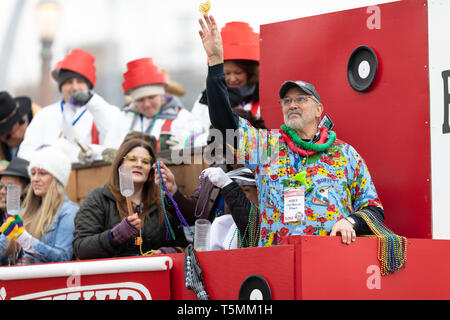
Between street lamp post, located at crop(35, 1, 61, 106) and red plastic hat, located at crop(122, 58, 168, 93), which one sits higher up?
street lamp post, located at crop(35, 1, 61, 106)

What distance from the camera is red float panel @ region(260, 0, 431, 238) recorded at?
18.2 ft

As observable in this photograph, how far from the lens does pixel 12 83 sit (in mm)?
14195

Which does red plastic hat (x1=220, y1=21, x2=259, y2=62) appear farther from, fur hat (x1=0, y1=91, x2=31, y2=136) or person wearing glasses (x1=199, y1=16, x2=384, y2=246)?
fur hat (x1=0, y1=91, x2=31, y2=136)

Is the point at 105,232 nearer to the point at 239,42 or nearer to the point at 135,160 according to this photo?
the point at 135,160

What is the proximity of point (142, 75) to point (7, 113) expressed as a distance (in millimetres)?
1717

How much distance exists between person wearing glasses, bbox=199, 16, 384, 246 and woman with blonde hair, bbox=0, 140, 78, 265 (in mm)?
2092

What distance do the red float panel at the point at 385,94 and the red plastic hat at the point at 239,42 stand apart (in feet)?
2.31

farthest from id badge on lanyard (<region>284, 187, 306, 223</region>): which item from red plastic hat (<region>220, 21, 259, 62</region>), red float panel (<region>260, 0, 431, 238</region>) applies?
red plastic hat (<region>220, 21, 259, 62</region>)

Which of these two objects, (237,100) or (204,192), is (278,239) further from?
(237,100)

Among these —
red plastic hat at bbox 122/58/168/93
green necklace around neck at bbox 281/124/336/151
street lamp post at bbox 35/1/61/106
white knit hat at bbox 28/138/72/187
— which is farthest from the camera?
street lamp post at bbox 35/1/61/106

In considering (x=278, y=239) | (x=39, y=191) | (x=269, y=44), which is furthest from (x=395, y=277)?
(x=39, y=191)

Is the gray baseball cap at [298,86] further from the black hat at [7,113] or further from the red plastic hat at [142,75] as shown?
Result: the black hat at [7,113]

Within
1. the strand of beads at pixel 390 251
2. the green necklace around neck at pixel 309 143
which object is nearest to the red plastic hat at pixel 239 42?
the green necklace around neck at pixel 309 143

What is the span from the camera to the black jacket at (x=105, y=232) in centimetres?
589
